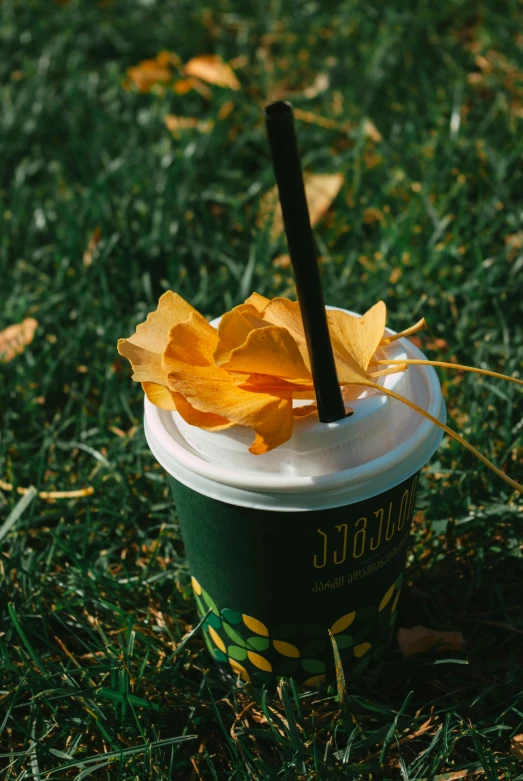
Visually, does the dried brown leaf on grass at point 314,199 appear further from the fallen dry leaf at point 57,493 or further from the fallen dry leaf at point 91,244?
the fallen dry leaf at point 57,493

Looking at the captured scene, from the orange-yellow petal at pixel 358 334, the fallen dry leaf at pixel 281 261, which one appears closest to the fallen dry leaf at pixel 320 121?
the fallen dry leaf at pixel 281 261

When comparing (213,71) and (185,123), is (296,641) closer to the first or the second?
(185,123)

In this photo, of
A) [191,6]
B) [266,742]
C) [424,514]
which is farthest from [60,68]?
[266,742]

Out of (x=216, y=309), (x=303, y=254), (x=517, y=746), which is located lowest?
(x=517, y=746)

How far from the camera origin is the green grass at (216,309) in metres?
1.33

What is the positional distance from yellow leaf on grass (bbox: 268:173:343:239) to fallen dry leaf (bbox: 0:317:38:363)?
2.35 feet

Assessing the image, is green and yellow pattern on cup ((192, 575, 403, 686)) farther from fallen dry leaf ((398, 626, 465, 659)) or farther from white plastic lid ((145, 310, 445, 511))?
white plastic lid ((145, 310, 445, 511))

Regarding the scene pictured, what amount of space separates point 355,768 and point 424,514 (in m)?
0.53

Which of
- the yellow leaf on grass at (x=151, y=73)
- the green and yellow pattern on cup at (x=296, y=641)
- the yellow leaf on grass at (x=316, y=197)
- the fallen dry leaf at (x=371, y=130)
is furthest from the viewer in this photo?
the yellow leaf on grass at (x=151, y=73)

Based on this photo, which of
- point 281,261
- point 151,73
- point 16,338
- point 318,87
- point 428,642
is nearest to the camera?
point 428,642

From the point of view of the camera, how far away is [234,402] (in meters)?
1.10

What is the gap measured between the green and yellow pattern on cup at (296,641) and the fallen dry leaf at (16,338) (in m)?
0.91

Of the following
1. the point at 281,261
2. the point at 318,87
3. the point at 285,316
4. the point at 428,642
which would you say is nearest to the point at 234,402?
the point at 285,316

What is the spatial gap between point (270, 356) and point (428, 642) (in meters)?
0.65
